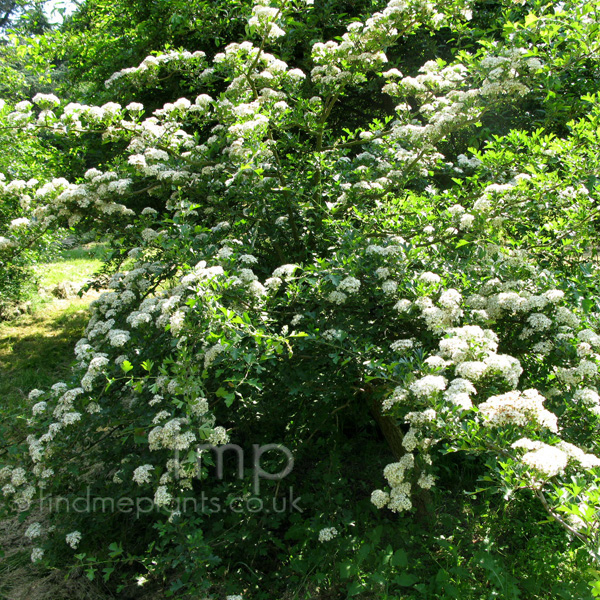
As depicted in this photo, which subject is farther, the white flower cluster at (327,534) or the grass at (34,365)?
the grass at (34,365)

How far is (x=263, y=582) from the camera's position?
255 centimetres

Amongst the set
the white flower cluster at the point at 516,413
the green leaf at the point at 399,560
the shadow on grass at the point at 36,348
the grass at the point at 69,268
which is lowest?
the green leaf at the point at 399,560

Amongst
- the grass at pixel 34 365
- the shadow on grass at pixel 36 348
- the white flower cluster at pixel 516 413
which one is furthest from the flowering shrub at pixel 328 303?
the shadow on grass at pixel 36 348

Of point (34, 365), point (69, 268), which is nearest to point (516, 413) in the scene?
point (34, 365)

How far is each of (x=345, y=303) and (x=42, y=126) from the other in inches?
90.8

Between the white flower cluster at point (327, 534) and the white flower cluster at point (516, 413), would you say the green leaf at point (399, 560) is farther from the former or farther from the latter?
the white flower cluster at point (516, 413)

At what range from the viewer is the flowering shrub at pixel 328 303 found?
198cm

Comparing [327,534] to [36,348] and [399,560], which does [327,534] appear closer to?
[399,560]

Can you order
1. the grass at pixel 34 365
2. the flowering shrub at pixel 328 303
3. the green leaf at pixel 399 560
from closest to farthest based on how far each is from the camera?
the flowering shrub at pixel 328 303
the green leaf at pixel 399 560
the grass at pixel 34 365

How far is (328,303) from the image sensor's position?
2.53 metres

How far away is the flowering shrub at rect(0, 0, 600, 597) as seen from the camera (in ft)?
6.49

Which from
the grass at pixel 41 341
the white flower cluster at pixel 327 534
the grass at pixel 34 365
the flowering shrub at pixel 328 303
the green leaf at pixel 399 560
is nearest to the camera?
the flowering shrub at pixel 328 303

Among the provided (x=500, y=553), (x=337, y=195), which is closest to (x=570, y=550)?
(x=500, y=553)

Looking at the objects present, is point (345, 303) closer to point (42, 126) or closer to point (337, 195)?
point (337, 195)
